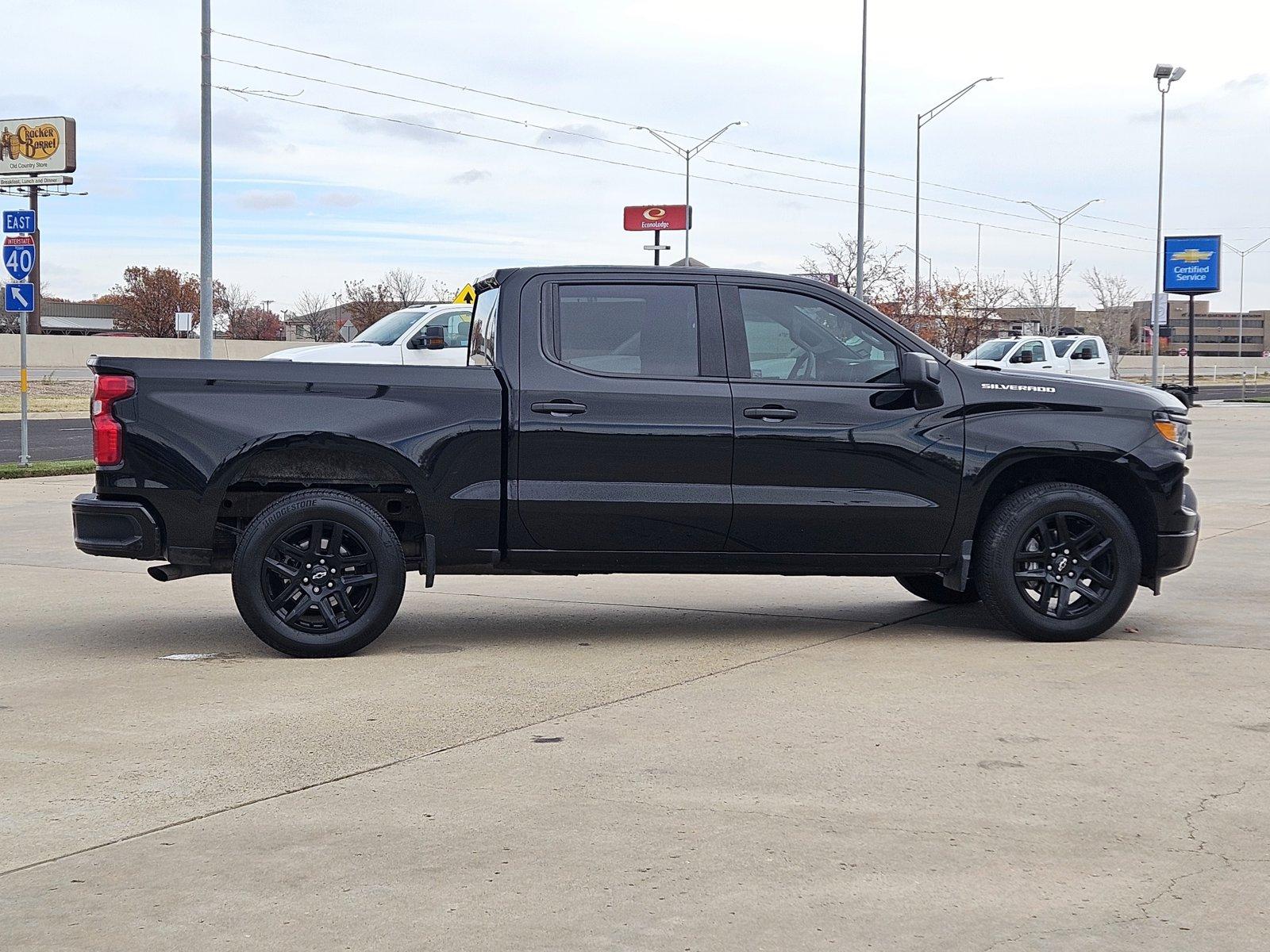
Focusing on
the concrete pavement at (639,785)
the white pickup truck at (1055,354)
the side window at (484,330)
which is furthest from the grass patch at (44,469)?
the white pickup truck at (1055,354)

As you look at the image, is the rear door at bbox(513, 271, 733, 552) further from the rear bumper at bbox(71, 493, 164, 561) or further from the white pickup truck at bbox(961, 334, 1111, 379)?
the white pickup truck at bbox(961, 334, 1111, 379)

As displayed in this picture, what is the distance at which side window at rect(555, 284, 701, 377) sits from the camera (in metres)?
7.93

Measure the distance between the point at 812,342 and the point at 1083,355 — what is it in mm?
35135

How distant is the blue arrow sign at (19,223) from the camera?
2055 cm

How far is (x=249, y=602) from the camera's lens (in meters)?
7.56

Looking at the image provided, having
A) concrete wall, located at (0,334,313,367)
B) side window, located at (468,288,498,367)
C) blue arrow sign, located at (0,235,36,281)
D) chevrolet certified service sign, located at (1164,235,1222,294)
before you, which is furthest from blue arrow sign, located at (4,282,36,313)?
concrete wall, located at (0,334,313,367)

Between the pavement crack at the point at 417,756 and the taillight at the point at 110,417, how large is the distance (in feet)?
9.09

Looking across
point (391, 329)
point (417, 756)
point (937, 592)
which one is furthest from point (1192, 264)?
point (417, 756)

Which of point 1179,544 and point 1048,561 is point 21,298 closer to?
point 1048,561

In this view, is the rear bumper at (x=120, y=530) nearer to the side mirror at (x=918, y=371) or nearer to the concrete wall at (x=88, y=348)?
the side mirror at (x=918, y=371)

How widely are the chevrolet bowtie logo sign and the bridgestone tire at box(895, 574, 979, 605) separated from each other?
1943 inches

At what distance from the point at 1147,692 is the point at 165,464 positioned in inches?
188

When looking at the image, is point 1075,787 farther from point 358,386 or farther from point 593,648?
point 358,386

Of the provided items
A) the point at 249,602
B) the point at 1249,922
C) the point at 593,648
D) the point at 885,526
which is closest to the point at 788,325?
the point at 885,526
